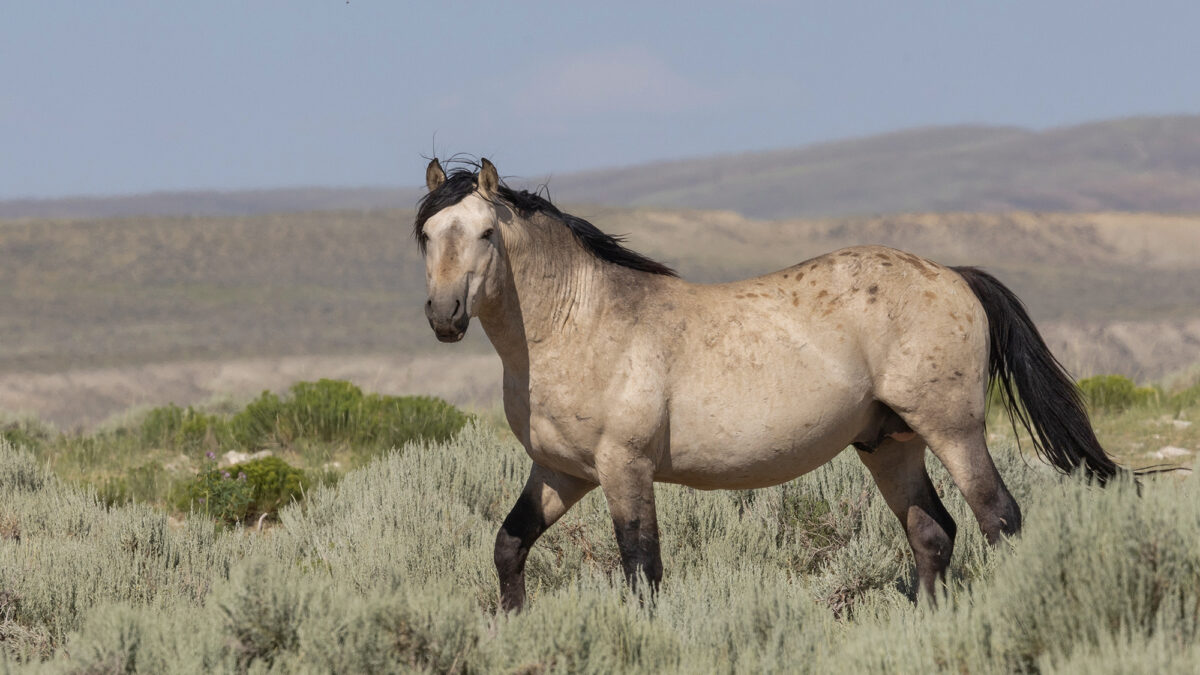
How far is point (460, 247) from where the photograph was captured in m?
4.79

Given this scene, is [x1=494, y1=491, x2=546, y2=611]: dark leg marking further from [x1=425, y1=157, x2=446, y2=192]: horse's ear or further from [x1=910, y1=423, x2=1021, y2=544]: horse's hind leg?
[x1=910, y1=423, x2=1021, y2=544]: horse's hind leg

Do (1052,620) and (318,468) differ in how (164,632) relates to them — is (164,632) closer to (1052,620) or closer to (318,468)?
Answer: (1052,620)

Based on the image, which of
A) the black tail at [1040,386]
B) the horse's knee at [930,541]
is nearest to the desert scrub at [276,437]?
the horse's knee at [930,541]

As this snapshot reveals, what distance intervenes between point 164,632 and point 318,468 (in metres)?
6.02

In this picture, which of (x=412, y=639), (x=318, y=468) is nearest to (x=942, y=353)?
(x=412, y=639)

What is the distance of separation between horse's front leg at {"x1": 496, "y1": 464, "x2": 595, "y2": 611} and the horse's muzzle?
99cm

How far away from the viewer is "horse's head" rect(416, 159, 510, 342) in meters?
4.68

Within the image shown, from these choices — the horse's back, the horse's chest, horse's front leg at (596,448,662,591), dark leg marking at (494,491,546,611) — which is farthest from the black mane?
dark leg marking at (494,491,546,611)

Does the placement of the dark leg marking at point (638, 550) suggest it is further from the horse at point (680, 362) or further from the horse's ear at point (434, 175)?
the horse's ear at point (434, 175)

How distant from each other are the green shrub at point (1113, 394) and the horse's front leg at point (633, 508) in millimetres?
8607

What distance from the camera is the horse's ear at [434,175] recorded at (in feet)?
16.9

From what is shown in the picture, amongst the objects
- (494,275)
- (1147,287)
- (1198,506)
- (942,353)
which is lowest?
(1147,287)

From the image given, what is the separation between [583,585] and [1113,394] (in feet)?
30.9

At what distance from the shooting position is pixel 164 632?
4.18 m
